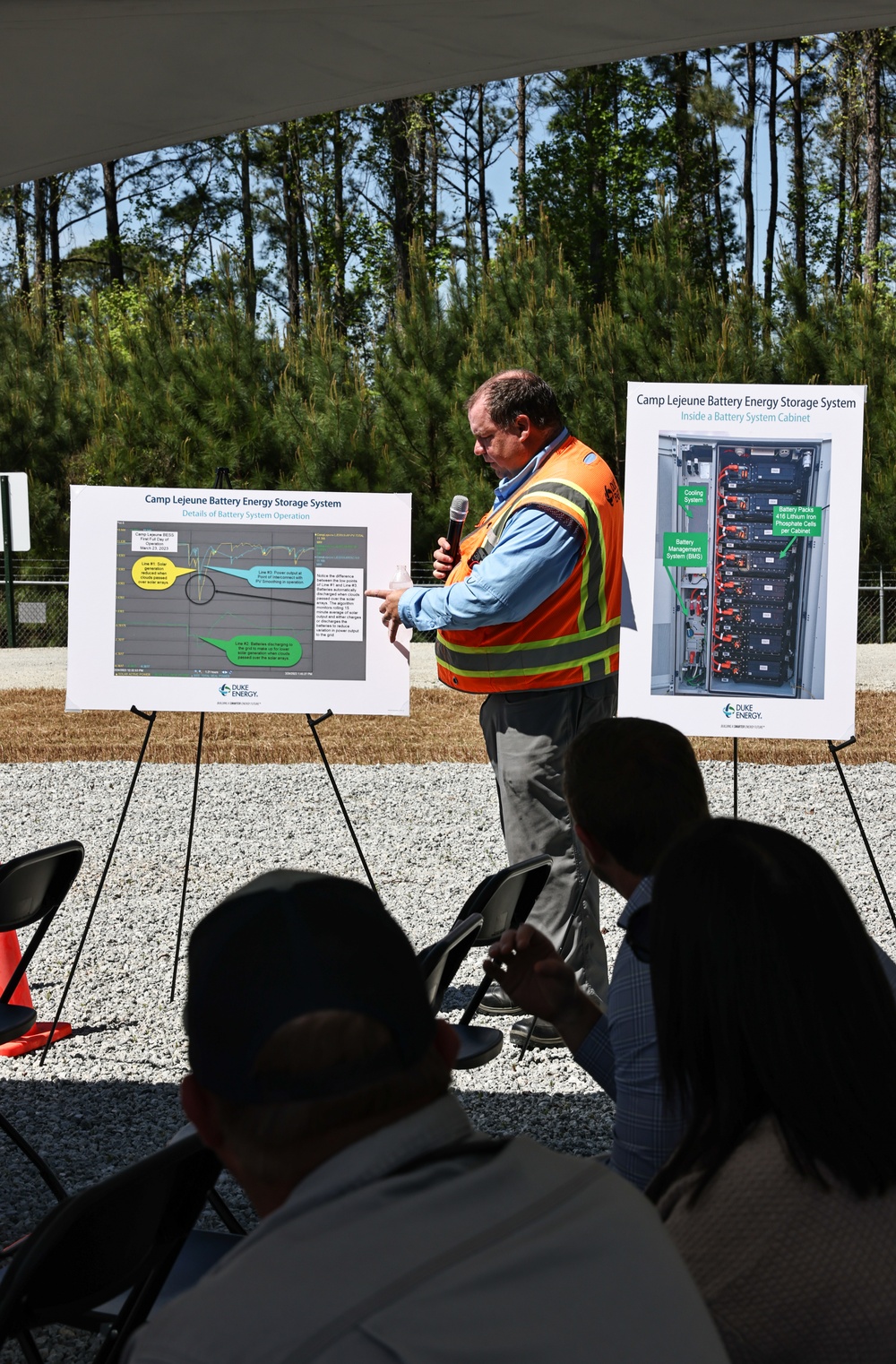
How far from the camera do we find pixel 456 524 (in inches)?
157

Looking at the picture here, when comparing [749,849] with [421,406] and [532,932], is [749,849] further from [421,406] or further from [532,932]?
[421,406]

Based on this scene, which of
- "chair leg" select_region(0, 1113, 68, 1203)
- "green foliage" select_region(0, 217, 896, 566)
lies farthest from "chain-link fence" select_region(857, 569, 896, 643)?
"chair leg" select_region(0, 1113, 68, 1203)

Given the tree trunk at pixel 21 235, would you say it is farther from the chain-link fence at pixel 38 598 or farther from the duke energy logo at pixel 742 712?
the duke energy logo at pixel 742 712

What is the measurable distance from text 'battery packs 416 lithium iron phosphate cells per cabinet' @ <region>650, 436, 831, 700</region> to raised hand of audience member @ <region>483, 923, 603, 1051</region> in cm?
221

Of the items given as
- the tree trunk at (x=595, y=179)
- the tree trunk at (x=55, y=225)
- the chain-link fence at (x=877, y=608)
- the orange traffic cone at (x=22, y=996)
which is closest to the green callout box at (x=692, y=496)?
the orange traffic cone at (x=22, y=996)

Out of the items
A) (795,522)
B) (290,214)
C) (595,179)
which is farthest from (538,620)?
(290,214)

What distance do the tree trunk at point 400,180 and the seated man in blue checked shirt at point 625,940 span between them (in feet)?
93.5

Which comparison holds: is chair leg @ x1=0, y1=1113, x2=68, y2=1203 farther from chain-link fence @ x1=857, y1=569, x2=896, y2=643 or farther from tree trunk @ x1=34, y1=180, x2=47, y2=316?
tree trunk @ x1=34, y1=180, x2=47, y2=316

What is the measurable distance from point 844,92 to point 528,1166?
33363 millimetres

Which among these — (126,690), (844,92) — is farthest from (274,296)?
(126,690)

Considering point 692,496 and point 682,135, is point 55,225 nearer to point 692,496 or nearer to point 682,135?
point 682,135

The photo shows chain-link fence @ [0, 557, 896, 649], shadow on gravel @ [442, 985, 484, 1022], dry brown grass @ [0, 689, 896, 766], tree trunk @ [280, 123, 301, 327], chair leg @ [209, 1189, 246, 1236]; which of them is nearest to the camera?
chair leg @ [209, 1189, 246, 1236]

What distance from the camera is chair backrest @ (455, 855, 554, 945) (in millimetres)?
2732

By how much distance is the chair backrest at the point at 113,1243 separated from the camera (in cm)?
125
